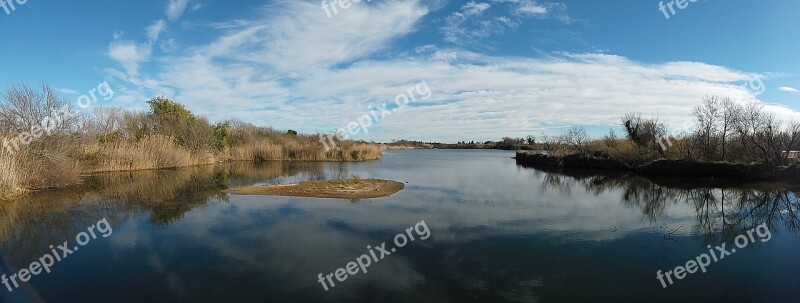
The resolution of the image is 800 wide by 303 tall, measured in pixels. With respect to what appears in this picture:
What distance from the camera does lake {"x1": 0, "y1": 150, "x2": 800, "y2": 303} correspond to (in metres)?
6.30

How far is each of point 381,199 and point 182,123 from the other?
2767 centimetres

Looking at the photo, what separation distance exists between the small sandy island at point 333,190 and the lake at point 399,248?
124 centimetres

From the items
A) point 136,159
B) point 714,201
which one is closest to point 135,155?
point 136,159

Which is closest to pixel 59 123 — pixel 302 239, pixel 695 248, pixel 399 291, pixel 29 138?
pixel 29 138

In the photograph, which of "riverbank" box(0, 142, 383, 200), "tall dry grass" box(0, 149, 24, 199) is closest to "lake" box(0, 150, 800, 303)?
"tall dry grass" box(0, 149, 24, 199)

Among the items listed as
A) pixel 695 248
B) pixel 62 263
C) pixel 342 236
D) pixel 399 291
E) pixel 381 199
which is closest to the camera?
pixel 399 291

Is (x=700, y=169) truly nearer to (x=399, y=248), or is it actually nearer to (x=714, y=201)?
(x=714, y=201)

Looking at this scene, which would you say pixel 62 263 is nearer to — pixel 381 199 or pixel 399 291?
pixel 399 291

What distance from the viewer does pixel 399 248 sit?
28.3ft

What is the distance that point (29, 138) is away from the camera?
16.1 metres

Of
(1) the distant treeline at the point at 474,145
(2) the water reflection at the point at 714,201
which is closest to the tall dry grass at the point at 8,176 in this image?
(2) the water reflection at the point at 714,201

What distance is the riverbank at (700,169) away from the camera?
71.3 ft

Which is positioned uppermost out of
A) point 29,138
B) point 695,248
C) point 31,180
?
point 29,138

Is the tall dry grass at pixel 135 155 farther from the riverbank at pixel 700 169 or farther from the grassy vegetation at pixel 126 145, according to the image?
the riverbank at pixel 700 169
